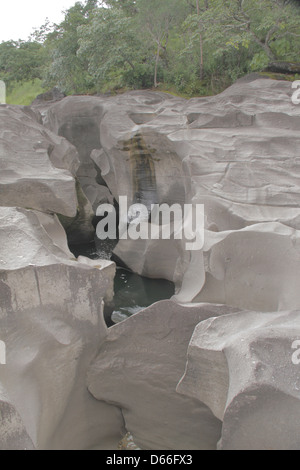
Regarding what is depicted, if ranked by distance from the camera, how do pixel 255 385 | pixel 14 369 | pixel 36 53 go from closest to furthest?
pixel 255 385, pixel 14 369, pixel 36 53

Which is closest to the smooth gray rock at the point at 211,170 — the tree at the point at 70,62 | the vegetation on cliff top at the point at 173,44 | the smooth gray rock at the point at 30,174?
the smooth gray rock at the point at 30,174

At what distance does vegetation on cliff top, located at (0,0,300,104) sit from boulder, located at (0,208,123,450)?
37.5 ft

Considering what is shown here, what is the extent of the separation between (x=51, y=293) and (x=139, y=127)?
7.18 meters

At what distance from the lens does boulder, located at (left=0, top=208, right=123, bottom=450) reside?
14.0 feet

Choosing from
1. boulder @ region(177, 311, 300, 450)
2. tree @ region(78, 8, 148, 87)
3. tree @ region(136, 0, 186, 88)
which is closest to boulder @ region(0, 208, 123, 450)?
boulder @ region(177, 311, 300, 450)

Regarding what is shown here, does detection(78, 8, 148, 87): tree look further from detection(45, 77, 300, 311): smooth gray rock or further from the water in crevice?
the water in crevice

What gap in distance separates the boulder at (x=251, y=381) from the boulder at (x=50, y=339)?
1336 millimetres

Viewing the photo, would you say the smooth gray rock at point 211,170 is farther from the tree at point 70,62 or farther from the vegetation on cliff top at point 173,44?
the tree at point 70,62

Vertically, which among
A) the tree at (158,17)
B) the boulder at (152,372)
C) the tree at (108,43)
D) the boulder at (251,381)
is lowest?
the boulder at (152,372)

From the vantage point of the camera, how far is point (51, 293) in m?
4.60

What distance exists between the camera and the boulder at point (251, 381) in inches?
127

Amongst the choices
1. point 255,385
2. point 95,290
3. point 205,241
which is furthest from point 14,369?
point 205,241

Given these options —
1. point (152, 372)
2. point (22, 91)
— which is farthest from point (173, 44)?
point (152, 372)
